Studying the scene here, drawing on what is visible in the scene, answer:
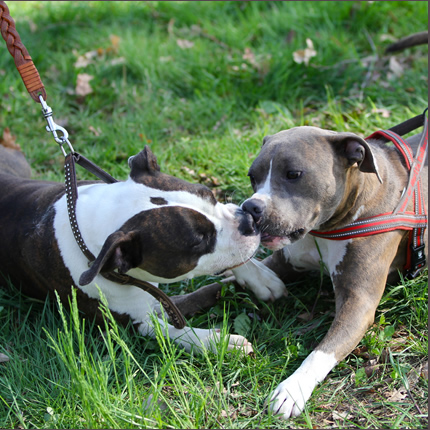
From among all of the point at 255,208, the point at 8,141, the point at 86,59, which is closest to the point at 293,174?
the point at 255,208

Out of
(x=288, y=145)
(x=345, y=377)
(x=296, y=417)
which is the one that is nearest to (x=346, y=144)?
(x=288, y=145)

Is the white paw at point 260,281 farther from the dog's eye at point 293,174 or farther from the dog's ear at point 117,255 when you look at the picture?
the dog's ear at point 117,255

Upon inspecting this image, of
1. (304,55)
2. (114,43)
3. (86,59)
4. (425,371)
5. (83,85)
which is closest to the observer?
(425,371)

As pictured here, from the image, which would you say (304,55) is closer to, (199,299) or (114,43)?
(114,43)

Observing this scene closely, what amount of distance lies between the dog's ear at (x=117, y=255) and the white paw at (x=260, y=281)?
0.81 m

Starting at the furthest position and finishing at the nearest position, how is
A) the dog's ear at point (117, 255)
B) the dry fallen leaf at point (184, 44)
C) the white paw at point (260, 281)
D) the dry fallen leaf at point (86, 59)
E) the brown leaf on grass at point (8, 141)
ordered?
the dry fallen leaf at point (184, 44), the dry fallen leaf at point (86, 59), the brown leaf on grass at point (8, 141), the white paw at point (260, 281), the dog's ear at point (117, 255)

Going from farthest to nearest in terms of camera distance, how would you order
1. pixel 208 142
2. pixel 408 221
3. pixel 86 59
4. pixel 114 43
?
1. pixel 114 43
2. pixel 86 59
3. pixel 208 142
4. pixel 408 221

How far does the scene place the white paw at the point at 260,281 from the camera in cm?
318

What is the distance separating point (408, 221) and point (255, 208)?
89 centimetres

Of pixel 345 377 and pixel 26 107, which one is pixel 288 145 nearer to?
pixel 345 377

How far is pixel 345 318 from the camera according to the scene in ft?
8.95

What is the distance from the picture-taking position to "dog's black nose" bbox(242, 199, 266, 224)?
9.00ft

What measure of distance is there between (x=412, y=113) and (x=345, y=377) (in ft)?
9.11

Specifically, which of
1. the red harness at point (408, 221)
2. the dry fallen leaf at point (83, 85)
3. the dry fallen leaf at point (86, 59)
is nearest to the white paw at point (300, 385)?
the red harness at point (408, 221)
